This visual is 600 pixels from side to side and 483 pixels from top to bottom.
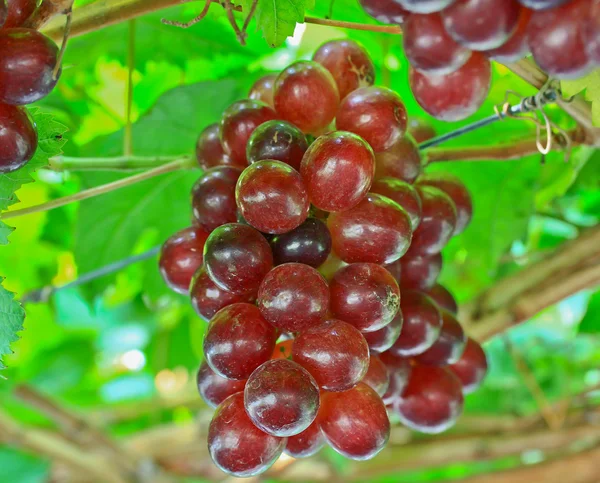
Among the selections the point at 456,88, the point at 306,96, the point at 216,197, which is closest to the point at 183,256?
the point at 216,197

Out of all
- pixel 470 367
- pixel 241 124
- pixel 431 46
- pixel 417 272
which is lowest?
pixel 470 367

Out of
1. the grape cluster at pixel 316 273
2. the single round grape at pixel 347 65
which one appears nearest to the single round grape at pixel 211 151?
the grape cluster at pixel 316 273

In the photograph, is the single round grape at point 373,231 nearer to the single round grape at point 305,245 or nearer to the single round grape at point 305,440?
the single round grape at point 305,245

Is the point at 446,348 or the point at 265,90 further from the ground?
the point at 265,90

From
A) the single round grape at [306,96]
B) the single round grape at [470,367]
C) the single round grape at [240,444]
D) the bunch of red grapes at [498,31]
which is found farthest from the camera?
the single round grape at [470,367]

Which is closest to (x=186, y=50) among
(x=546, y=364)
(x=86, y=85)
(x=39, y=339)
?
(x=86, y=85)

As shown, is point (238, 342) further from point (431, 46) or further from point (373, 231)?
point (431, 46)

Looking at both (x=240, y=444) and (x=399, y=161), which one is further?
(x=399, y=161)
